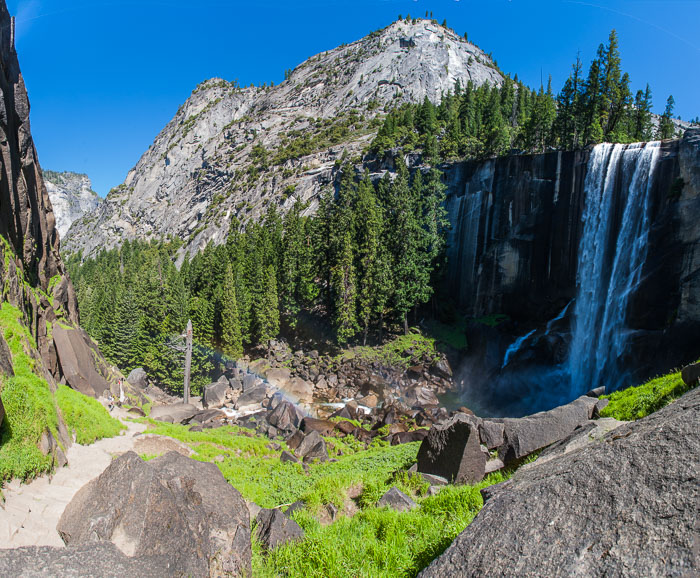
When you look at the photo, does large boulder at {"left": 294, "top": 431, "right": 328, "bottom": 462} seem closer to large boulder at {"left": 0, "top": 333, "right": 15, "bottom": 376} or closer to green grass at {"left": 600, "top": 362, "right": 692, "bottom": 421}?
green grass at {"left": 600, "top": 362, "right": 692, "bottom": 421}

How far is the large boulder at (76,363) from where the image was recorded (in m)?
21.1

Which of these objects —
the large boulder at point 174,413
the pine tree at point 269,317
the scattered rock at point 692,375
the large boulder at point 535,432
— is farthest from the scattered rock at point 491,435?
the pine tree at point 269,317

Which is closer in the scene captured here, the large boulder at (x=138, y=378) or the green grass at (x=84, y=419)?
the green grass at (x=84, y=419)

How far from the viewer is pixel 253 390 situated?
1399 inches

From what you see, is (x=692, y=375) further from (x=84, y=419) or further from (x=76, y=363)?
(x=76, y=363)

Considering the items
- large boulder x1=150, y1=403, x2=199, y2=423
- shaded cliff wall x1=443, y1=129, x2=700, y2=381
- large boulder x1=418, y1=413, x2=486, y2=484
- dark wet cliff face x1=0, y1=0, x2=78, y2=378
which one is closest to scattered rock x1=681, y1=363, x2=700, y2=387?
large boulder x1=418, y1=413, x2=486, y2=484

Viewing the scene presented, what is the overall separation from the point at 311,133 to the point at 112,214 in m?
107

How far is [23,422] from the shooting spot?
9.07 metres

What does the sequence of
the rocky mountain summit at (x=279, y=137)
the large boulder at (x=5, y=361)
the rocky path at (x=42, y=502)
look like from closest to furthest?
1. the rocky path at (x=42, y=502)
2. the large boulder at (x=5, y=361)
3. the rocky mountain summit at (x=279, y=137)

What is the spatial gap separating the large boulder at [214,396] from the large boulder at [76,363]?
1138 centimetres

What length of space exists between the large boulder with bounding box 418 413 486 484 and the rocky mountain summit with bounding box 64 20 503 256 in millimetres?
76833

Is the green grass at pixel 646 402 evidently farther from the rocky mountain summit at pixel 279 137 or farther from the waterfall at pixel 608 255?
the rocky mountain summit at pixel 279 137

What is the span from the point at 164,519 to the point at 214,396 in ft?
103

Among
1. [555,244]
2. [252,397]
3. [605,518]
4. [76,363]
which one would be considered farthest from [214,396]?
[555,244]
